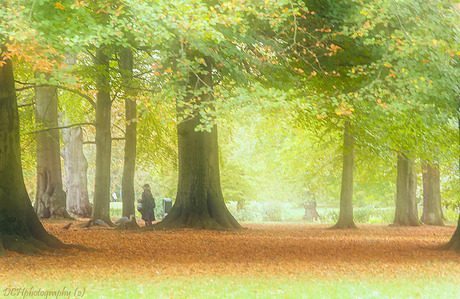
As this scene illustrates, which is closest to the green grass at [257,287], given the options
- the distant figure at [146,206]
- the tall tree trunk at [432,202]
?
the distant figure at [146,206]

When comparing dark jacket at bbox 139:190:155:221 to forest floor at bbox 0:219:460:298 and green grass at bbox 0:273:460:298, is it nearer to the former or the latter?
forest floor at bbox 0:219:460:298

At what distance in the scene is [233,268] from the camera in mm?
9930

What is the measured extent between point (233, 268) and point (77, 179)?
68.2 feet

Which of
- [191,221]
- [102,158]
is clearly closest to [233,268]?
[191,221]

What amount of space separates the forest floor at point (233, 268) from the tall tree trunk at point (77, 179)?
13.6 m

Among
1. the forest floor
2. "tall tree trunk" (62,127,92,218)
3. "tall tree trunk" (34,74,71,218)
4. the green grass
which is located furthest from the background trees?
"tall tree trunk" (62,127,92,218)

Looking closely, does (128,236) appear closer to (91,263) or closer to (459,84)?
(91,263)

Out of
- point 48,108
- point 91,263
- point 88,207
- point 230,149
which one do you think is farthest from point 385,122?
point 230,149

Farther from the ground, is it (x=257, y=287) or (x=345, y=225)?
(x=257, y=287)

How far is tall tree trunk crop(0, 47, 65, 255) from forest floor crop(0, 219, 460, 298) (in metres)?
0.55

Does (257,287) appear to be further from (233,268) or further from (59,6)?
(59,6)

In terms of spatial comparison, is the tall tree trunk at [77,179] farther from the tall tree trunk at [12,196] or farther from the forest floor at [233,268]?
the tall tree trunk at [12,196]

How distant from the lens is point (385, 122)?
16.2m

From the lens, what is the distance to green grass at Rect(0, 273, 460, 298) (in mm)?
7254
